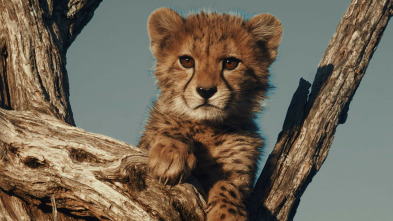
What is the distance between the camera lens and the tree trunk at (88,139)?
2.67m

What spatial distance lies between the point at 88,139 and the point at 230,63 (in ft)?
3.38

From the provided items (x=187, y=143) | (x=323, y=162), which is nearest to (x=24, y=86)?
(x=187, y=143)

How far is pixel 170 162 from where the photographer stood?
2635 millimetres

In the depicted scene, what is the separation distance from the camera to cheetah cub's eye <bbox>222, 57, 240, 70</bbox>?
10.6 feet

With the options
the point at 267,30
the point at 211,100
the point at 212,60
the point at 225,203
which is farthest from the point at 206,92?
the point at 267,30

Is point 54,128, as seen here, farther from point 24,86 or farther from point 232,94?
point 232,94

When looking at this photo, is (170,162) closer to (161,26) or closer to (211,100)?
(211,100)

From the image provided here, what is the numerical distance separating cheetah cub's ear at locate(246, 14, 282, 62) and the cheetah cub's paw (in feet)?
4.06

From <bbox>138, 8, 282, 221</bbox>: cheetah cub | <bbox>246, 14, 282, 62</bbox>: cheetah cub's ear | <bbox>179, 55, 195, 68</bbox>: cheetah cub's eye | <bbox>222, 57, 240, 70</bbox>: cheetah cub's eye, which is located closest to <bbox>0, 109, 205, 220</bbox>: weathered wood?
<bbox>138, 8, 282, 221</bbox>: cheetah cub

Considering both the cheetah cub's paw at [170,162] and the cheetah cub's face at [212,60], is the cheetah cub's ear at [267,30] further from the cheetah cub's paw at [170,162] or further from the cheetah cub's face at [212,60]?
the cheetah cub's paw at [170,162]

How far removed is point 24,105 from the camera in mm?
3500

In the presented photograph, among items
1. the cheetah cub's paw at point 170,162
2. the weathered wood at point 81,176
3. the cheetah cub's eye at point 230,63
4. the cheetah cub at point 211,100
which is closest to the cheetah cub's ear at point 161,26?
the cheetah cub at point 211,100

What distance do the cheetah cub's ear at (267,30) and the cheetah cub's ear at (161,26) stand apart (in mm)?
520

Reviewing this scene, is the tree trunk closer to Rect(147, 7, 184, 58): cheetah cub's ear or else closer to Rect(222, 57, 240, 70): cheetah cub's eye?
Rect(222, 57, 240, 70): cheetah cub's eye
